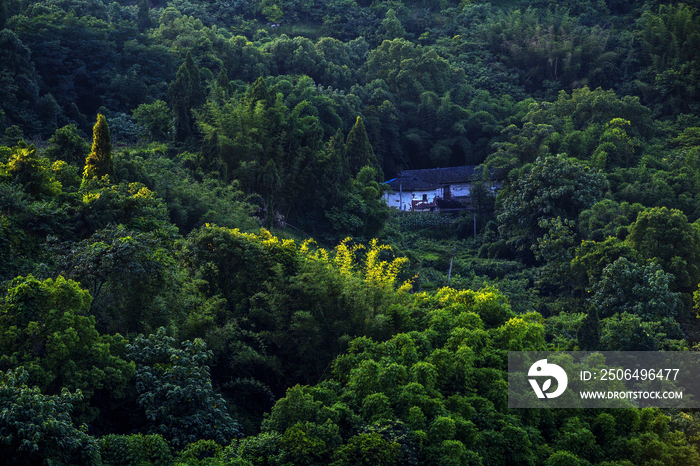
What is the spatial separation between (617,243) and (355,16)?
38.9 m

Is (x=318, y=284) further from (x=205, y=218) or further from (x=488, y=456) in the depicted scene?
(x=205, y=218)

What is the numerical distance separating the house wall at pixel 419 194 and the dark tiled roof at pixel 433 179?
26 cm

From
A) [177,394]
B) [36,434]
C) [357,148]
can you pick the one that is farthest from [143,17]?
[36,434]

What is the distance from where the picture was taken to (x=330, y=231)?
31141 millimetres

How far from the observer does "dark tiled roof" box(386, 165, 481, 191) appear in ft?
144

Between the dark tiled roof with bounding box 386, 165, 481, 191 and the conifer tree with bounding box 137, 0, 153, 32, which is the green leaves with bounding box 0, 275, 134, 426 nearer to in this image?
the dark tiled roof with bounding box 386, 165, 481, 191

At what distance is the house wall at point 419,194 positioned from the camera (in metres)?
43.4

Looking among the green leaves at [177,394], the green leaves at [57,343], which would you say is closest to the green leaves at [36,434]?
the green leaves at [57,343]

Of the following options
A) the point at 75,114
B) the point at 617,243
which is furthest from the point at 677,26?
the point at 75,114

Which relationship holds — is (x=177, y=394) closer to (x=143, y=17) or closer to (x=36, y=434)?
(x=36, y=434)

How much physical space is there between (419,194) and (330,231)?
13.8m

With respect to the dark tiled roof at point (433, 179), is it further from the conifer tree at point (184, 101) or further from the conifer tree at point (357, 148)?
the conifer tree at point (184, 101)

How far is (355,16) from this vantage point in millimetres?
60281

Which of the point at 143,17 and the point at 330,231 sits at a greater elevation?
the point at 143,17
